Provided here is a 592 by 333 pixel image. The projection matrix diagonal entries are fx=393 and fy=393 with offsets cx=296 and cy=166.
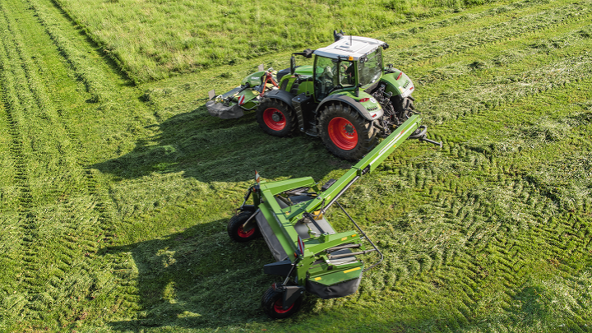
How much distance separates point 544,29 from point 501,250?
9105 millimetres

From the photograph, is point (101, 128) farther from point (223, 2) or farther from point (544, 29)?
point (544, 29)

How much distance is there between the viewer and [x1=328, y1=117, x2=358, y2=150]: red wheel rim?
6707 millimetres

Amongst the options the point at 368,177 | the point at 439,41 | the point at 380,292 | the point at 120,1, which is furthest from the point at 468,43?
the point at 120,1

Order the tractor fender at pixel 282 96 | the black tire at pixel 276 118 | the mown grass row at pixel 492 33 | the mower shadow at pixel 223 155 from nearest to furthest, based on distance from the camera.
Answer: the mower shadow at pixel 223 155 → the tractor fender at pixel 282 96 → the black tire at pixel 276 118 → the mown grass row at pixel 492 33

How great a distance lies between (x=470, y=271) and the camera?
180 inches

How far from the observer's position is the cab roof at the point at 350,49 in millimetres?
6496

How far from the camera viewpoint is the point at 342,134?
6867 mm

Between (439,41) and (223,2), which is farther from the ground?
(223,2)

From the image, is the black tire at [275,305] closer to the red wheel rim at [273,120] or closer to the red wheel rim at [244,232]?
the red wheel rim at [244,232]

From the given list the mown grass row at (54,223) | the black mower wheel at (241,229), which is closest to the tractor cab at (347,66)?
the black mower wheel at (241,229)

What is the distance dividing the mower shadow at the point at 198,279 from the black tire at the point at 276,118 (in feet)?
8.31

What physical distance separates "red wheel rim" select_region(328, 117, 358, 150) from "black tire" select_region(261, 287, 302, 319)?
3.21m

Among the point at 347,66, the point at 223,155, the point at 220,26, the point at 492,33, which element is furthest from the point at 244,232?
the point at 220,26

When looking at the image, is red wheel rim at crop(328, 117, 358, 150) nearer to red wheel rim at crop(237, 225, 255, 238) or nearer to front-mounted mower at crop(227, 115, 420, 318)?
front-mounted mower at crop(227, 115, 420, 318)
